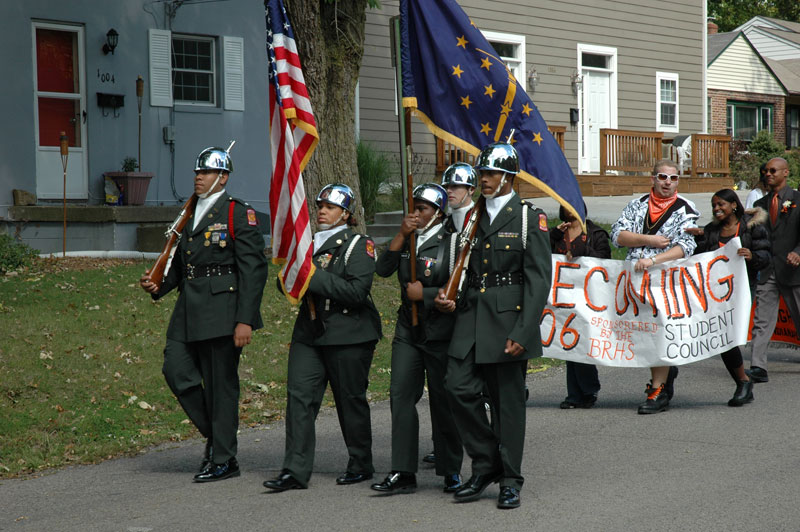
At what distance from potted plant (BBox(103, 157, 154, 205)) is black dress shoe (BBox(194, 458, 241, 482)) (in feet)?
38.6

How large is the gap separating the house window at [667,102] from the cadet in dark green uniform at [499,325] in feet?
78.4

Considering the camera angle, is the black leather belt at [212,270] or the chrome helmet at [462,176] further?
the black leather belt at [212,270]

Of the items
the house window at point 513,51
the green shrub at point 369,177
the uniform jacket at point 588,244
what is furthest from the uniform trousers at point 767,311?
the house window at point 513,51

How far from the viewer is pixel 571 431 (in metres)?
8.22

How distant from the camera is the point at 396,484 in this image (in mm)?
6418

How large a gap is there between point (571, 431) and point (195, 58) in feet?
44.1

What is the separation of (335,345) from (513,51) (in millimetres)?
20078

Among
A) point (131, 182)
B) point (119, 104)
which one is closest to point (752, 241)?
point (131, 182)

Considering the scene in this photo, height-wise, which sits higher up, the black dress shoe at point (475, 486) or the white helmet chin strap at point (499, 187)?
the white helmet chin strap at point (499, 187)

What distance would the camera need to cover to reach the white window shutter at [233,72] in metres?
19.5

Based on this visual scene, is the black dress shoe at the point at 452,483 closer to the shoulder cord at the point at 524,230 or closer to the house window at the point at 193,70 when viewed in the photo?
the shoulder cord at the point at 524,230

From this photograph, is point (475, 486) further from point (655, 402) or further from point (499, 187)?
point (655, 402)

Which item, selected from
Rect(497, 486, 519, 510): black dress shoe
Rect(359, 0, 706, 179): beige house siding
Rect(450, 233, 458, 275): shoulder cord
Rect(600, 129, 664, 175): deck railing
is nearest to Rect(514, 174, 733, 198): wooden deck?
Rect(600, 129, 664, 175): deck railing

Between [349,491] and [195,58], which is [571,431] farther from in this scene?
[195,58]
